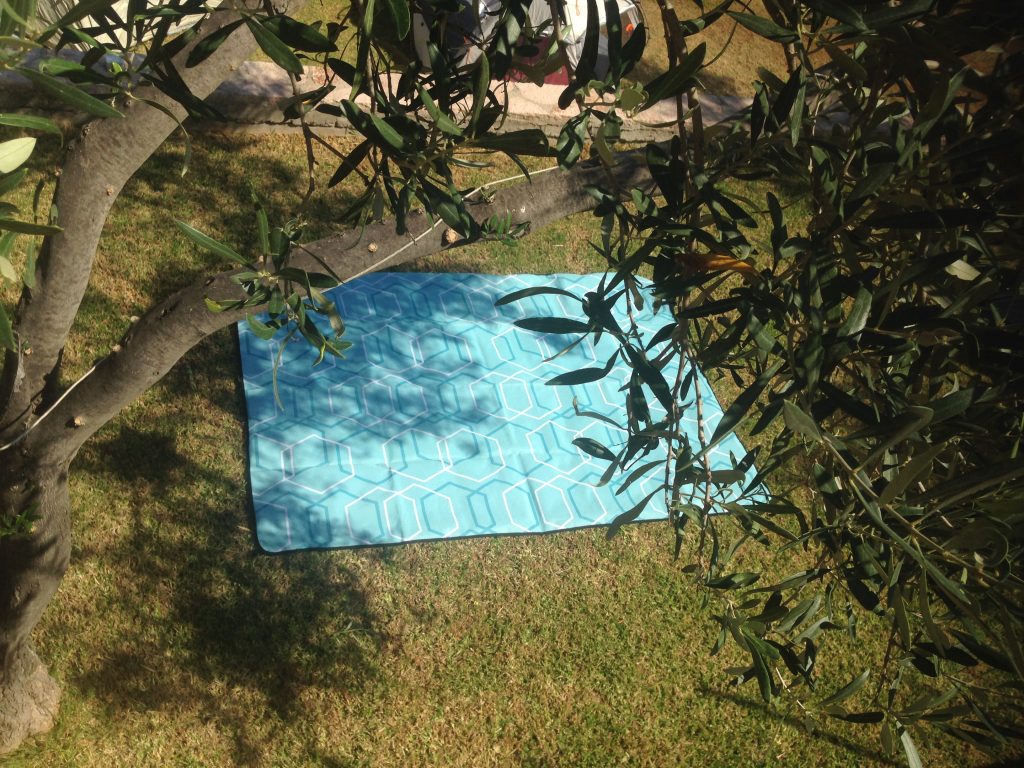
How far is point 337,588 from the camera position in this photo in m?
3.24

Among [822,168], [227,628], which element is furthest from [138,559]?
[822,168]

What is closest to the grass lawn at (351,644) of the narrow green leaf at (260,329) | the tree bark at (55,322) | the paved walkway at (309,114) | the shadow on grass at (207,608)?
the shadow on grass at (207,608)

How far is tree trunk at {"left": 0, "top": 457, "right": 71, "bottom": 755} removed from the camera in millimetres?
2031

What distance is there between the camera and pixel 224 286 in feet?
5.46

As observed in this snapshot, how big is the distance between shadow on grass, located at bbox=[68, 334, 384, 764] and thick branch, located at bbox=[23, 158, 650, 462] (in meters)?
1.27

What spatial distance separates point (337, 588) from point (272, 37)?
265cm

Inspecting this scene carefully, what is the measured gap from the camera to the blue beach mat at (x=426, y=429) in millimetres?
3488

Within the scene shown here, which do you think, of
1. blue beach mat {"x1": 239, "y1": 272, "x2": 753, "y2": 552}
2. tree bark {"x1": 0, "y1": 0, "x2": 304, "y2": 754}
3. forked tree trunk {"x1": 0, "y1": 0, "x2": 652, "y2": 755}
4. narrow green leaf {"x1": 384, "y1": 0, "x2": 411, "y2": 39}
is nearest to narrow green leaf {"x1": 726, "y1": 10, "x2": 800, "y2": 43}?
narrow green leaf {"x1": 384, "y1": 0, "x2": 411, "y2": 39}

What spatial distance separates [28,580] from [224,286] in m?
1.07

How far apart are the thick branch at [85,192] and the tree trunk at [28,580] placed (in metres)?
0.26

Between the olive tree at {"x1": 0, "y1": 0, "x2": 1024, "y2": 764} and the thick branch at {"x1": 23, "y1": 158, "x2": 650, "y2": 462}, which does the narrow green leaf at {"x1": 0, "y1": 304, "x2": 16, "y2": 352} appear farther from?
the thick branch at {"x1": 23, "y1": 158, "x2": 650, "y2": 462}

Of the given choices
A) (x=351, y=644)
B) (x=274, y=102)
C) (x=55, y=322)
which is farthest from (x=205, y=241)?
(x=274, y=102)

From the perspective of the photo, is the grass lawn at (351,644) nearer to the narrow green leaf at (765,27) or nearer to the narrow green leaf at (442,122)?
the narrow green leaf at (442,122)

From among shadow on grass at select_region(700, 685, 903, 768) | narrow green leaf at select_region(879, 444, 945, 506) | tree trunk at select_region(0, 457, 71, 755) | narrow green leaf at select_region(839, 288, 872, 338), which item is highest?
narrow green leaf at select_region(839, 288, 872, 338)
